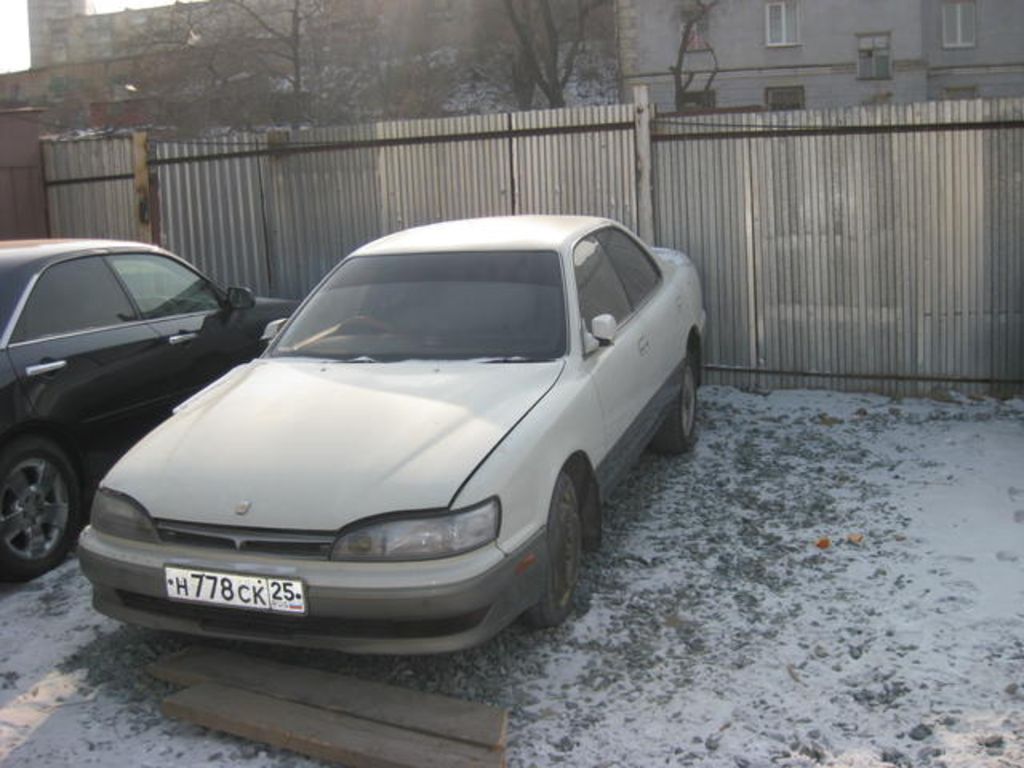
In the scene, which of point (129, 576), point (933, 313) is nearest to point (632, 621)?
point (129, 576)

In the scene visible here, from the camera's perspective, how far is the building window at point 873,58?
4053 cm

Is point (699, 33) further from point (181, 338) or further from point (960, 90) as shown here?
point (181, 338)

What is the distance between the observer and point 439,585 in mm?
3422

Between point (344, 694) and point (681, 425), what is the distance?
3228 millimetres

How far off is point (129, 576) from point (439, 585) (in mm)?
1150

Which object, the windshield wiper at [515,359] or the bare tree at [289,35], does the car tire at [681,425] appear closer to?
the windshield wiper at [515,359]

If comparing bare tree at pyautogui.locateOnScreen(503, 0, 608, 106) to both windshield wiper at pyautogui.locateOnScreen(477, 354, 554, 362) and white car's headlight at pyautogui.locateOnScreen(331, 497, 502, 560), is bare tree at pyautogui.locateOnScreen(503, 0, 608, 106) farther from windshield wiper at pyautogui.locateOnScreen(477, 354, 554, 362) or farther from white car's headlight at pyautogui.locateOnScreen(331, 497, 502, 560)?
white car's headlight at pyautogui.locateOnScreen(331, 497, 502, 560)

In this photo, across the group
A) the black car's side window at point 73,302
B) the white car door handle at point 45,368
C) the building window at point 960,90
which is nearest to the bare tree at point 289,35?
the building window at point 960,90

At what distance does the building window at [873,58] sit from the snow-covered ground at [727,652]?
38.4m

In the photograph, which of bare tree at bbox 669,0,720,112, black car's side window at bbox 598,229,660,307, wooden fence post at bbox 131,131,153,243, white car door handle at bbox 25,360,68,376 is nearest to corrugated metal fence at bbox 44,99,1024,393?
wooden fence post at bbox 131,131,153,243

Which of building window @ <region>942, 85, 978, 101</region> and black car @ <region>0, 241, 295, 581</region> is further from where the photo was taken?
building window @ <region>942, 85, 978, 101</region>

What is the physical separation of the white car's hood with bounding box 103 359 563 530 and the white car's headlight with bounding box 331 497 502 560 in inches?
2.0

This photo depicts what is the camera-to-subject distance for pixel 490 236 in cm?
538

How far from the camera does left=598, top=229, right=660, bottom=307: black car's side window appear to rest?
573 centimetres
